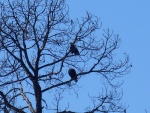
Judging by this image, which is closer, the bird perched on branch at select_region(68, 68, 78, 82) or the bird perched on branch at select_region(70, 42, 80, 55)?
the bird perched on branch at select_region(70, 42, 80, 55)

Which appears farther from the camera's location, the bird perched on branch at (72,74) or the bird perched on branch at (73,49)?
the bird perched on branch at (72,74)

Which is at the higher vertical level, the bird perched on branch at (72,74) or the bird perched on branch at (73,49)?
the bird perched on branch at (73,49)

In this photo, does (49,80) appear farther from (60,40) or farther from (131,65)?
(131,65)

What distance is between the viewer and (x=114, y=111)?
12.9 m

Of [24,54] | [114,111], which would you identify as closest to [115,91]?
[114,111]

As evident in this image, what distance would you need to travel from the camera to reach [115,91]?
1315cm

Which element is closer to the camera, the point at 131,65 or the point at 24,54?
the point at 24,54

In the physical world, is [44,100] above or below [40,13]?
below

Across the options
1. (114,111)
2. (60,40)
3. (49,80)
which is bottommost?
(114,111)

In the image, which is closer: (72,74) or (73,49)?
(73,49)

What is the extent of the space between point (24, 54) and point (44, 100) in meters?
1.15

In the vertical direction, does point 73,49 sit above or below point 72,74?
above

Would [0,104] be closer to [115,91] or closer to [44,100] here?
[44,100]

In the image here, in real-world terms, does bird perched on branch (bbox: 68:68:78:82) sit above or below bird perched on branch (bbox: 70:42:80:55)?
below
